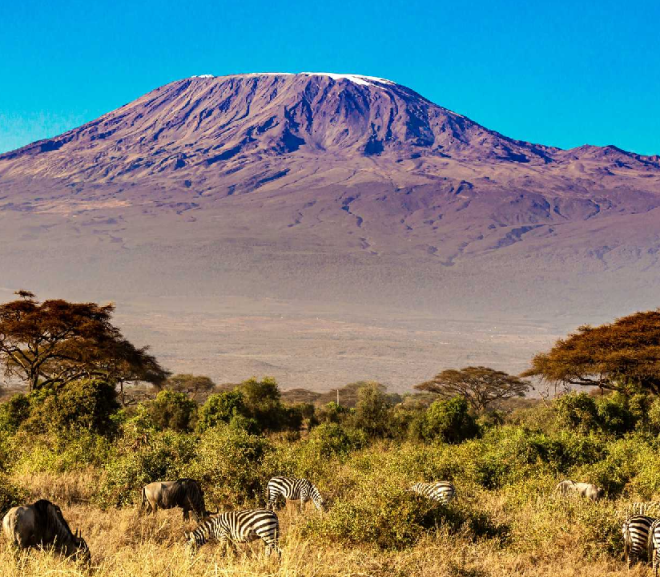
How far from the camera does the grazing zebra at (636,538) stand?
905 cm

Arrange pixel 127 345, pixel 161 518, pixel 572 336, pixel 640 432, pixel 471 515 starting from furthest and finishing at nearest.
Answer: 1. pixel 572 336
2. pixel 127 345
3. pixel 640 432
4. pixel 161 518
5. pixel 471 515

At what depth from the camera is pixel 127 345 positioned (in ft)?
90.0

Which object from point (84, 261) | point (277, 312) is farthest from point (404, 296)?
point (84, 261)

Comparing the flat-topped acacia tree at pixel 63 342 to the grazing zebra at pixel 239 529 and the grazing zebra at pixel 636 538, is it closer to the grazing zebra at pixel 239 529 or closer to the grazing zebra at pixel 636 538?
the grazing zebra at pixel 239 529

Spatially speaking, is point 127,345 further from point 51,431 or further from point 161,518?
point 161,518

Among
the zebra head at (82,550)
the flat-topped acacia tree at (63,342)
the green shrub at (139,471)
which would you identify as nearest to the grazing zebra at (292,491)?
the green shrub at (139,471)

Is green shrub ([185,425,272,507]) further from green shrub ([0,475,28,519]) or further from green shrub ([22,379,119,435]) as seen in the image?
green shrub ([22,379,119,435])

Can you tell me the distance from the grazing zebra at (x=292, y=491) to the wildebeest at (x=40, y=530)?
4.41 meters

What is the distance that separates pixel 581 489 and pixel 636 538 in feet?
11.2

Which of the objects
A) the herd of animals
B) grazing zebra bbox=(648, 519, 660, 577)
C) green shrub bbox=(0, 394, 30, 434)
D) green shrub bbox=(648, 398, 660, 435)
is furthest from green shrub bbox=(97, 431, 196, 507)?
green shrub bbox=(648, 398, 660, 435)

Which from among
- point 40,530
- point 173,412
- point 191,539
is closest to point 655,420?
point 191,539

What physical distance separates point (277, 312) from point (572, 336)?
12268 centimetres

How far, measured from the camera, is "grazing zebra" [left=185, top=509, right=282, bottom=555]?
29.0ft

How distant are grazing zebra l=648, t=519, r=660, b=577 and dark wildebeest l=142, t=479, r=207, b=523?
22.5 ft
